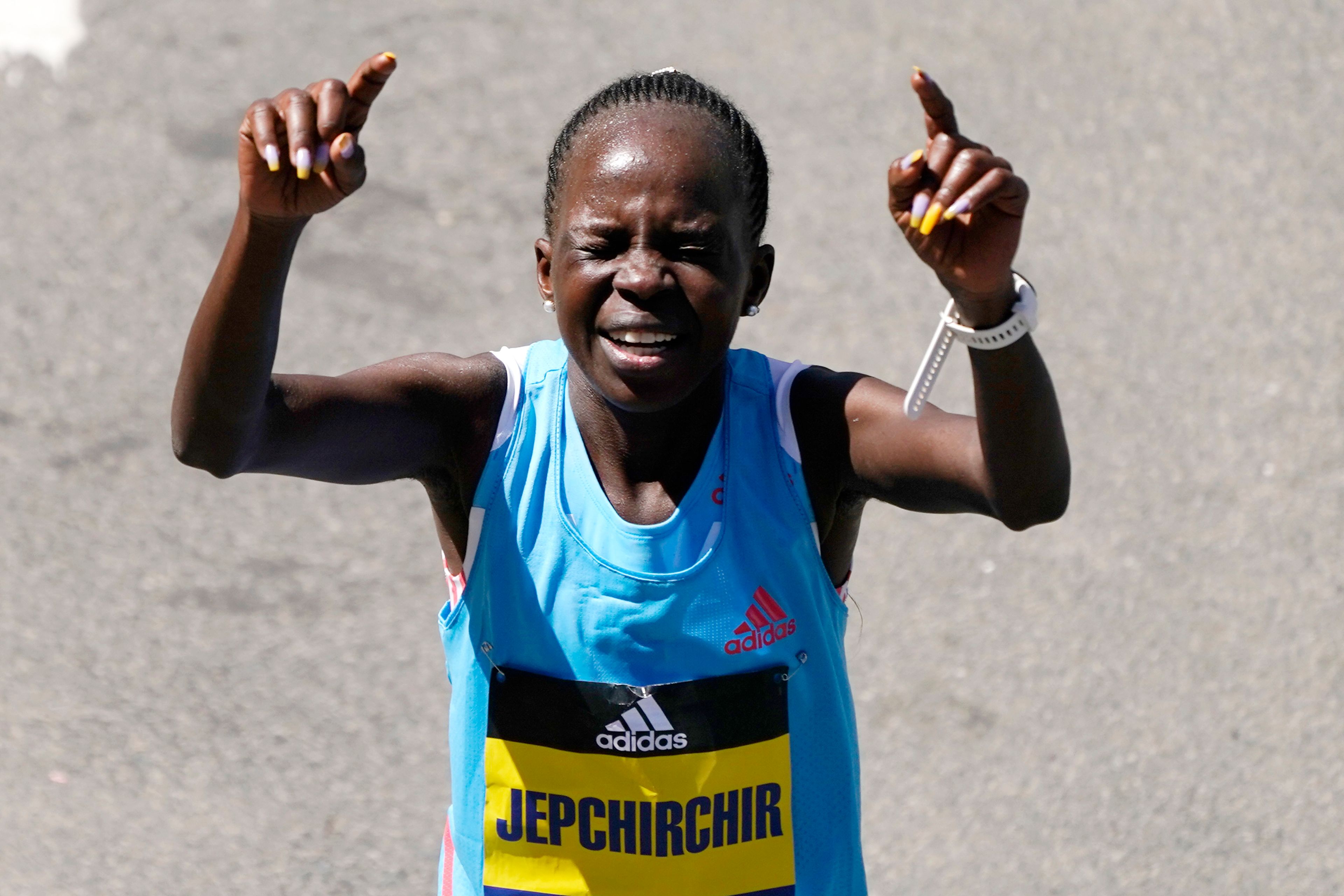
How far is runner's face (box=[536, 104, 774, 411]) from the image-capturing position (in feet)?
6.53

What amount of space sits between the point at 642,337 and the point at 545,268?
0.28 metres

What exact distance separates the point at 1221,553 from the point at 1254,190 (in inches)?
71.6

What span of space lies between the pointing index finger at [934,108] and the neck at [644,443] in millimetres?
518

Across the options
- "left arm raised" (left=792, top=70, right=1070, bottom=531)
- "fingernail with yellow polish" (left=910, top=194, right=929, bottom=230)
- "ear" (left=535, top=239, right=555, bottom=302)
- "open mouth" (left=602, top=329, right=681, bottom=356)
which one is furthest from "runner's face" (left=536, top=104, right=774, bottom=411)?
"fingernail with yellow polish" (left=910, top=194, right=929, bottom=230)

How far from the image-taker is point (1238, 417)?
5043 millimetres

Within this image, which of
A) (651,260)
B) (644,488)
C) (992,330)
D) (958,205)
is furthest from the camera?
(644,488)

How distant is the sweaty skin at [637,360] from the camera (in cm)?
179

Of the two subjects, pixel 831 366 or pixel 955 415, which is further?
pixel 831 366

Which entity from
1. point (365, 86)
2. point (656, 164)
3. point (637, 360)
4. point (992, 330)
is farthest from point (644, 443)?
point (365, 86)

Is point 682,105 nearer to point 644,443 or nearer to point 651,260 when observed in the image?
point 651,260

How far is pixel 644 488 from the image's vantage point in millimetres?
2199

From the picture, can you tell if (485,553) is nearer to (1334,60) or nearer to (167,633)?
(167,633)

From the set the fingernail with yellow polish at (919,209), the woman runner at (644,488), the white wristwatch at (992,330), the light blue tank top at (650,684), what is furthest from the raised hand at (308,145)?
the white wristwatch at (992,330)

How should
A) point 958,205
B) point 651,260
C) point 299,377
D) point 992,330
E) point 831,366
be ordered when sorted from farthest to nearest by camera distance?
point 831,366 < point 299,377 < point 651,260 < point 992,330 < point 958,205
